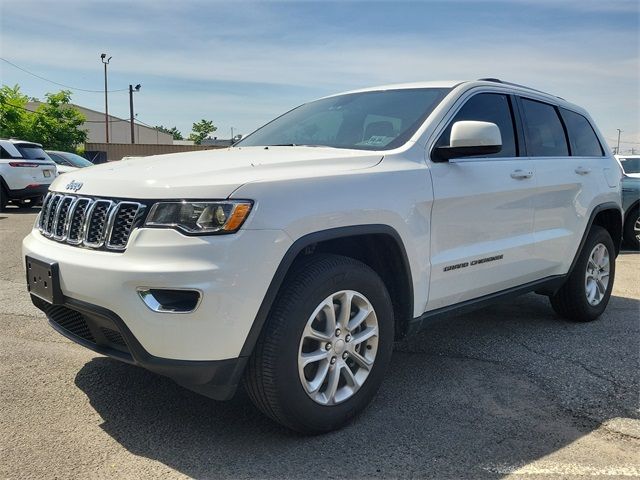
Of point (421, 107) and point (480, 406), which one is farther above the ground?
point (421, 107)

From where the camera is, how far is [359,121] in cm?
380

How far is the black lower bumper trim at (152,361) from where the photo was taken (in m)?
2.52

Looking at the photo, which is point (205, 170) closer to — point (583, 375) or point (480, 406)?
point (480, 406)

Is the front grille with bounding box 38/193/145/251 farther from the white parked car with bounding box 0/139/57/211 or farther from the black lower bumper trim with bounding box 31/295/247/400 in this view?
the white parked car with bounding box 0/139/57/211

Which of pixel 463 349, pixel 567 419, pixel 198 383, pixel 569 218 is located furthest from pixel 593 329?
pixel 198 383

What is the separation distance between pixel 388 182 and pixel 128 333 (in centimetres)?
147

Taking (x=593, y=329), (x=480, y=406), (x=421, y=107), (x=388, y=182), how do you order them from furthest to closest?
(x=593, y=329) < (x=421, y=107) < (x=480, y=406) < (x=388, y=182)

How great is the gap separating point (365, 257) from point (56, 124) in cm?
3648

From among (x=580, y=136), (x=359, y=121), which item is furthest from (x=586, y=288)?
(x=359, y=121)

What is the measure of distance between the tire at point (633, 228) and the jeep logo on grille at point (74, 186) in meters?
9.24

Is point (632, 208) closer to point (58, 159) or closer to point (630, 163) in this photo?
point (630, 163)

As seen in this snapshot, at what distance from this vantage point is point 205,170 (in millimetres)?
2775

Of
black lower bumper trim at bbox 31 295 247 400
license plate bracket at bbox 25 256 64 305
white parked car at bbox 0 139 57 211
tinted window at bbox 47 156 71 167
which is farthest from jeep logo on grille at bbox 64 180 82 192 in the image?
tinted window at bbox 47 156 71 167

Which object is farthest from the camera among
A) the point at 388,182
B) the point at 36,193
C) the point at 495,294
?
the point at 36,193
